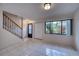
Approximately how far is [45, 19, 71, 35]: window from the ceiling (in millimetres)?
188

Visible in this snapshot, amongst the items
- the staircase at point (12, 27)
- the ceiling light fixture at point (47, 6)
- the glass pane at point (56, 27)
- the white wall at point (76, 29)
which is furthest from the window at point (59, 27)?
the staircase at point (12, 27)

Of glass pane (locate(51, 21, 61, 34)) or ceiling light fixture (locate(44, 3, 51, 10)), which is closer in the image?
ceiling light fixture (locate(44, 3, 51, 10))

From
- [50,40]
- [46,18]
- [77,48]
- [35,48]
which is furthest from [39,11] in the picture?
[77,48]

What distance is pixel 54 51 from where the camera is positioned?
183 cm

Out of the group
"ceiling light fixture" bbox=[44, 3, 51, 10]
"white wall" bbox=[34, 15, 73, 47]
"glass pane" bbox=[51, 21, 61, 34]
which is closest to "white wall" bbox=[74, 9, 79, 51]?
"white wall" bbox=[34, 15, 73, 47]

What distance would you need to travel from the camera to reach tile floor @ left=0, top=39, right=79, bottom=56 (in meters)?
1.79

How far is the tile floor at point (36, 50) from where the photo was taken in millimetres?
1791

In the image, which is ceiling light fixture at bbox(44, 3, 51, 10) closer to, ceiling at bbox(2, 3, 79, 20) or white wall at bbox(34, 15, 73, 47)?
ceiling at bbox(2, 3, 79, 20)

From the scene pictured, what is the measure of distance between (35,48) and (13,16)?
88cm

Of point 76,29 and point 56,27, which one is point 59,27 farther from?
point 76,29

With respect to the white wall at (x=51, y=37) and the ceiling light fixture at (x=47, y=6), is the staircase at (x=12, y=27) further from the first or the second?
the ceiling light fixture at (x=47, y=6)

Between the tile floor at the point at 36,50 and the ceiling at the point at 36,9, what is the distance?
0.65 meters

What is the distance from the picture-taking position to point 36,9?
1.83 meters

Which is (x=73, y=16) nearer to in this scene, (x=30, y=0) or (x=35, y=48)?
(x=30, y=0)
